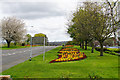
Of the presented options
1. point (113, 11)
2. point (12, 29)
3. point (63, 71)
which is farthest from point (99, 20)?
point (12, 29)

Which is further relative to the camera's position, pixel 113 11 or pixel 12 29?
pixel 12 29

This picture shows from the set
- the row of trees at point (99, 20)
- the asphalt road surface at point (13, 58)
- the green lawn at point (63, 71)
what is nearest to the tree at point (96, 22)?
the row of trees at point (99, 20)

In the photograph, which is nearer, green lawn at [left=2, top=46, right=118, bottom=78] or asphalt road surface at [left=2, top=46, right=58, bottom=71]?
green lawn at [left=2, top=46, right=118, bottom=78]

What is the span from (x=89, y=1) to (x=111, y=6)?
340cm

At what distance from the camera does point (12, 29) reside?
47.8 m

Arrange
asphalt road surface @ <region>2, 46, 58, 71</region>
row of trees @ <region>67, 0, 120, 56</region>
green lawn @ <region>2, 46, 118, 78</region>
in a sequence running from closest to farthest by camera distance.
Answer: green lawn @ <region>2, 46, 118, 78</region> → asphalt road surface @ <region>2, 46, 58, 71</region> → row of trees @ <region>67, 0, 120, 56</region>

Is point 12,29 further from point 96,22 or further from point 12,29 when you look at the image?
point 96,22

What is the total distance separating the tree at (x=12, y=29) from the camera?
46.8m

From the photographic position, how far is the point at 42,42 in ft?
47.1

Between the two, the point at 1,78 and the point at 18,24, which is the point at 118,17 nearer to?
the point at 1,78

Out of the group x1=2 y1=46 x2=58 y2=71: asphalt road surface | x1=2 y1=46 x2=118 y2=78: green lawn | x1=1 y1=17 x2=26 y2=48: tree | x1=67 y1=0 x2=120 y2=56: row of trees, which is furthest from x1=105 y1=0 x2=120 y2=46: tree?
x1=1 y1=17 x2=26 y2=48: tree

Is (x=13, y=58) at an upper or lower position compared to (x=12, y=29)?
lower

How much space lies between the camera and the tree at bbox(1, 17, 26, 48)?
46.8 meters

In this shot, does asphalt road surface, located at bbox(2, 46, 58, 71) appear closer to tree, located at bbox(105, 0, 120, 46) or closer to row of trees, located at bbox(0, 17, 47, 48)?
tree, located at bbox(105, 0, 120, 46)
